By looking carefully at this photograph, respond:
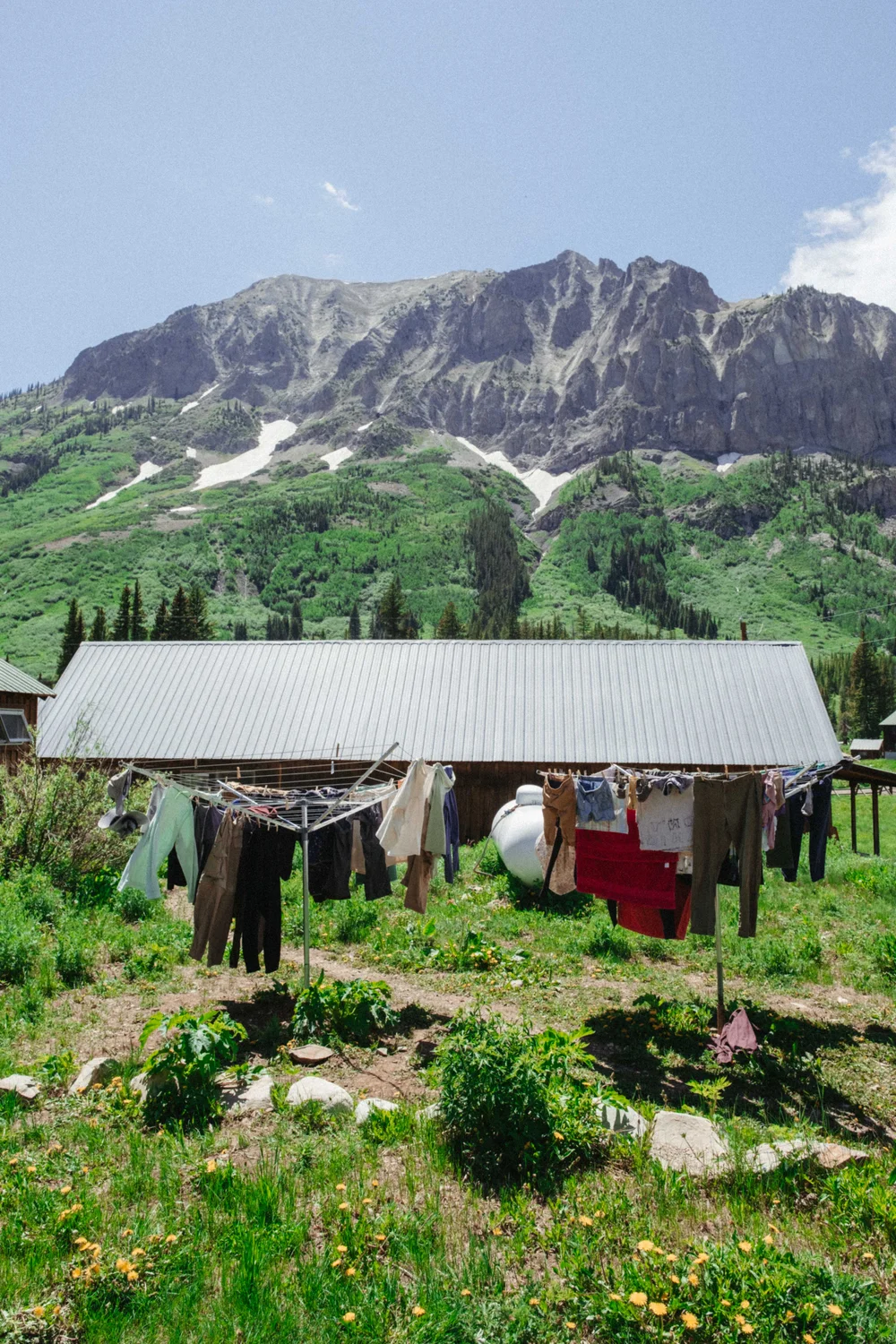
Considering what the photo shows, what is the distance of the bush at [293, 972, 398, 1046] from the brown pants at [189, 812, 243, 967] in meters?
1.30

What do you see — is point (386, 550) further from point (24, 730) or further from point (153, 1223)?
point (153, 1223)

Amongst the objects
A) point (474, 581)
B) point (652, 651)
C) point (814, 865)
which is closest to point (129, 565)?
point (474, 581)

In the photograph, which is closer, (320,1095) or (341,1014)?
(320,1095)

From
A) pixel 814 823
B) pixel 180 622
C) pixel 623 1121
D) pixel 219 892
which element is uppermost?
pixel 180 622

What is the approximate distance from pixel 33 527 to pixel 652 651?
670 ft

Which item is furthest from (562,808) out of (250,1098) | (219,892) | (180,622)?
(180,622)

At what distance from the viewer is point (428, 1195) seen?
20.1 ft

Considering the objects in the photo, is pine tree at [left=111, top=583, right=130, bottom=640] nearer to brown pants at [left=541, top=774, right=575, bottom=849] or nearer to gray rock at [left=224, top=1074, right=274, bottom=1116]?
brown pants at [left=541, top=774, right=575, bottom=849]

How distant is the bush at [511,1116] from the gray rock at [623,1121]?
97 mm

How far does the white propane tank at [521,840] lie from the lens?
17047mm

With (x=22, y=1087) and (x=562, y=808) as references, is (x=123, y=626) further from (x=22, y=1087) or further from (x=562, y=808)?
(x=22, y=1087)

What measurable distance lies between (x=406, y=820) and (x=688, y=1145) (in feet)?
17.1

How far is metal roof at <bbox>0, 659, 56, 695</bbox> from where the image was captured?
1155 inches

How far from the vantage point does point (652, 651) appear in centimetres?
3105
